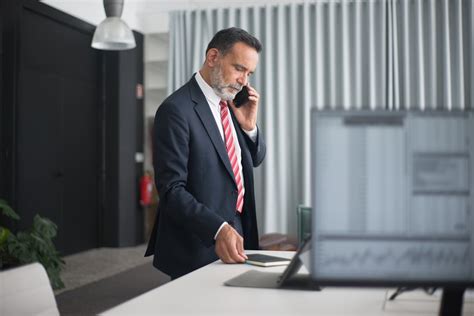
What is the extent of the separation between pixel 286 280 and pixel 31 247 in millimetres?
3284

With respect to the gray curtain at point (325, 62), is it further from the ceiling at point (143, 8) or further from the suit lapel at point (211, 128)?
the suit lapel at point (211, 128)

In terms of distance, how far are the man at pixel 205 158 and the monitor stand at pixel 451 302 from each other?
0.87m

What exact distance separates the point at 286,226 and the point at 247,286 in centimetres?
496

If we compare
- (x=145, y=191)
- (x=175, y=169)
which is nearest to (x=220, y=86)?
(x=175, y=169)

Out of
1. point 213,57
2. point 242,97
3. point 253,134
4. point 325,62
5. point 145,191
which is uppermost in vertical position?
point 325,62

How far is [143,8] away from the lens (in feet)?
24.5

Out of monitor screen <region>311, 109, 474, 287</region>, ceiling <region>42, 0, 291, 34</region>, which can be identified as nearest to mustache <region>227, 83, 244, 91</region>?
monitor screen <region>311, 109, 474, 287</region>

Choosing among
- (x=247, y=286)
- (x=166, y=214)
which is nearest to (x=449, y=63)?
(x=166, y=214)

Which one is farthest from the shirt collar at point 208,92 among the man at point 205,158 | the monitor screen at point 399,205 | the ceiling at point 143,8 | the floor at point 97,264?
the ceiling at point 143,8

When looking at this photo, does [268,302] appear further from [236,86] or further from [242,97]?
[242,97]

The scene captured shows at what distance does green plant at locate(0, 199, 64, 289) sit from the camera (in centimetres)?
406

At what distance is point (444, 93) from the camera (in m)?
→ 5.80

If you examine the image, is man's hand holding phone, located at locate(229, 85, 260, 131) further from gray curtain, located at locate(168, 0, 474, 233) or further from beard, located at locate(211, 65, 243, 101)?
gray curtain, located at locate(168, 0, 474, 233)

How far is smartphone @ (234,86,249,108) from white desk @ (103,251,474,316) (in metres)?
1.00
